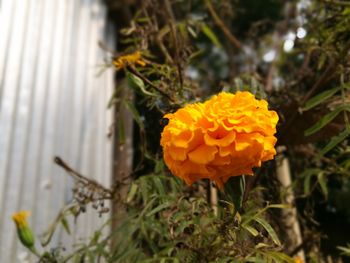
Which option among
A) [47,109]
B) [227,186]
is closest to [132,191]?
[227,186]

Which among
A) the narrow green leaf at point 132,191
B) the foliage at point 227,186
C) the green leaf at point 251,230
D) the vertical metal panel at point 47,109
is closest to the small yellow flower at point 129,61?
the foliage at point 227,186

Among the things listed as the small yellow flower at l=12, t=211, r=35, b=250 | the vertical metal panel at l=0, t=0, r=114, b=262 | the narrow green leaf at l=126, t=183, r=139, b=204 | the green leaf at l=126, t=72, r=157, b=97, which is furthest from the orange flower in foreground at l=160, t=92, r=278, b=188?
the vertical metal panel at l=0, t=0, r=114, b=262

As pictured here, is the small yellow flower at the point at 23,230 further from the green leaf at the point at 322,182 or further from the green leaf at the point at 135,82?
the green leaf at the point at 322,182

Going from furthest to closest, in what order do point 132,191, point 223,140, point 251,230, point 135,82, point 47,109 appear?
point 47,109 → point 132,191 → point 135,82 → point 251,230 → point 223,140

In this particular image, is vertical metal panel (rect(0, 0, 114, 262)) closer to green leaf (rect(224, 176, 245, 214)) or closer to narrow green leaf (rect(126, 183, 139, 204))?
narrow green leaf (rect(126, 183, 139, 204))

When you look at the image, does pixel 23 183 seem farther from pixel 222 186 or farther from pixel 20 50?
pixel 222 186

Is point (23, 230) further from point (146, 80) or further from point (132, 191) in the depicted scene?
point (146, 80)

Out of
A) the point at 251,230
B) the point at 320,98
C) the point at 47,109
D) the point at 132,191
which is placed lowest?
the point at 251,230
